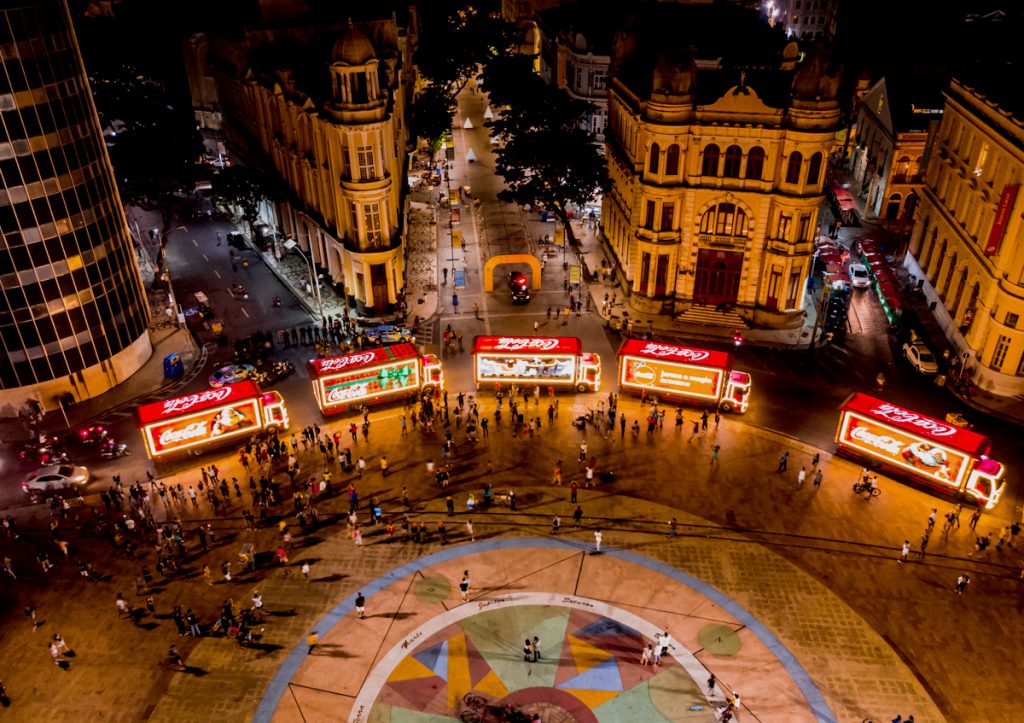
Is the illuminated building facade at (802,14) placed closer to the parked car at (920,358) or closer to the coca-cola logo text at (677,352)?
the parked car at (920,358)

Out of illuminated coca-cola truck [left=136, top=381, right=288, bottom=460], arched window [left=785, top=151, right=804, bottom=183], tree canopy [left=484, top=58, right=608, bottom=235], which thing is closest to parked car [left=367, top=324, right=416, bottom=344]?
illuminated coca-cola truck [left=136, top=381, right=288, bottom=460]

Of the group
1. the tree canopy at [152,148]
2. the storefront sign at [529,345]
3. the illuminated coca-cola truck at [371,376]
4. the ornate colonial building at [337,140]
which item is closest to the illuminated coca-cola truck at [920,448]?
the storefront sign at [529,345]

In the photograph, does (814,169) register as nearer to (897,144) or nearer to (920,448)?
(920,448)

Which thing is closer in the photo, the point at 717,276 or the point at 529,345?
the point at 529,345

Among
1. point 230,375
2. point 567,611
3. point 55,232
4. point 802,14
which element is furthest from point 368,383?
point 802,14

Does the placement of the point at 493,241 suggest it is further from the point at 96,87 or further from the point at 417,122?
the point at 96,87
